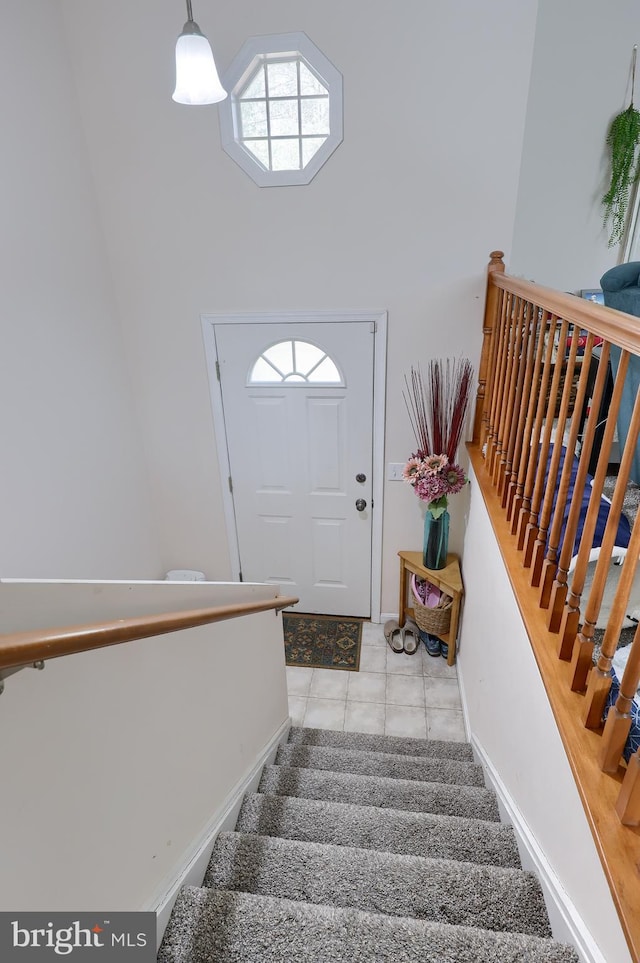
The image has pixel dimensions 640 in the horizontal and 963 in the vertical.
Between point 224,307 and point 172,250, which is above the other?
point 172,250

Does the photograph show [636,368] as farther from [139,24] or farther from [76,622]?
[139,24]

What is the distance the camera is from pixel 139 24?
2451mm

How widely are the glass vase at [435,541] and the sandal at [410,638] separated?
59cm

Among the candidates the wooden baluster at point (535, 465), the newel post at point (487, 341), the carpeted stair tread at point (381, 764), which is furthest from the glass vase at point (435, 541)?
the wooden baluster at point (535, 465)

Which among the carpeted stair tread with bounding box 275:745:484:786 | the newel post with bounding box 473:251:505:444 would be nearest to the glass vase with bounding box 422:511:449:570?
the newel post with bounding box 473:251:505:444

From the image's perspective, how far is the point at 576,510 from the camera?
122cm

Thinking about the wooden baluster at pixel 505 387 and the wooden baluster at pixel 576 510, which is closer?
the wooden baluster at pixel 576 510

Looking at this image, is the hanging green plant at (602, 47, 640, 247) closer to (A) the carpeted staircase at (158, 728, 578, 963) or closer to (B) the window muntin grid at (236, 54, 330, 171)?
(B) the window muntin grid at (236, 54, 330, 171)

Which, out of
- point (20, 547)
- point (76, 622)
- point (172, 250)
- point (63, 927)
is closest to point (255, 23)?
point (172, 250)

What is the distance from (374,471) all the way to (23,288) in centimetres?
203

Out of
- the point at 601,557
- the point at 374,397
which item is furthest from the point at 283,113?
the point at 601,557

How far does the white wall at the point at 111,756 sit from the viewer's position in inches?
31.6

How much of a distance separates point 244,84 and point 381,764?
10.7ft

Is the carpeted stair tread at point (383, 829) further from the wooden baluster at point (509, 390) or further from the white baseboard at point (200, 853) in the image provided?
the wooden baluster at point (509, 390)
